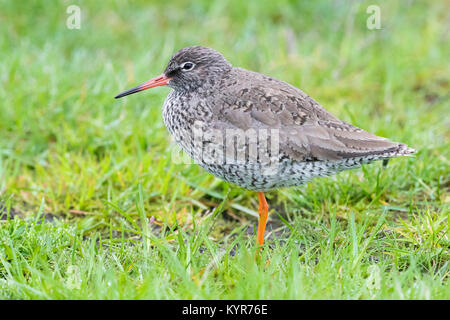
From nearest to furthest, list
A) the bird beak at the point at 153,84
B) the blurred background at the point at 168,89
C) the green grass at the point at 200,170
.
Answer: the green grass at the point at 200,170 → the bird beak at the point at 153,84 → the blurred background at the point at 168,89

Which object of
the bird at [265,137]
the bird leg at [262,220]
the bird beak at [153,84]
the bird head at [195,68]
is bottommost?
the bird leg at [262,220]

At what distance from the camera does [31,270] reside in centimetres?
340

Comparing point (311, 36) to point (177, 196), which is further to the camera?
point (311, 36)

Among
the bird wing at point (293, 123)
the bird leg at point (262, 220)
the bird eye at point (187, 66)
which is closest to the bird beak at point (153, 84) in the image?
the bird eye at point (187, 66)

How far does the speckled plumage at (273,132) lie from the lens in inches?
153

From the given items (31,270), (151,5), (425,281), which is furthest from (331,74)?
(31,270)

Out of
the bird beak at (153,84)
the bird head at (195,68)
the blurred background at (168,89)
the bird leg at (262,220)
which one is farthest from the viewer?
the blurred background at (168,89)

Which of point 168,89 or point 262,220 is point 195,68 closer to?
point 262,220

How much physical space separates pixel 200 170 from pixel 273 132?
1370 mm

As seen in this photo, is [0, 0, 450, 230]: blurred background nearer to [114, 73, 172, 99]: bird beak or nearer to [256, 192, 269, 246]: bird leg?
[256, 192, 269, 246]: bird leg

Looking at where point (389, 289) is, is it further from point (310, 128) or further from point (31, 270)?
point (31, 270)

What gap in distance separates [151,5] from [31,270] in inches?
211

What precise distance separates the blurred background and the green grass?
0.06 feet

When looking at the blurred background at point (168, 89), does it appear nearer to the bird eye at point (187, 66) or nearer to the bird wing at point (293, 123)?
the bird wing at point (293, 123)
